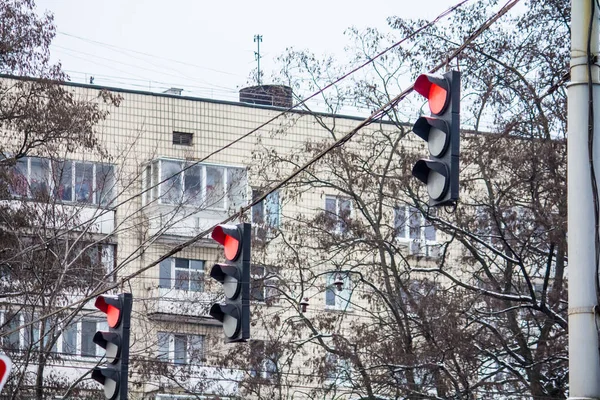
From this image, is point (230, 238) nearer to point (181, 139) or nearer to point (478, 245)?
point (478, 245)

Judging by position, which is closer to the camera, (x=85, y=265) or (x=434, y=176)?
(x=434, y=176)

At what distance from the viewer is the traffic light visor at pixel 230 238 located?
10.5 metres

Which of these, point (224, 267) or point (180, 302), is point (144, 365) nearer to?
point (180, 302)

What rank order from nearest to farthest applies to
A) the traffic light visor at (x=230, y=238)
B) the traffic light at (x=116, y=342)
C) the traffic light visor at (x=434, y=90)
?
the traffic light visor at (x=434, y=90) < the traffic light visor at (x=230, y=238) < the traffic light at (x=116, y=342)

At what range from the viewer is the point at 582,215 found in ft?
24.8

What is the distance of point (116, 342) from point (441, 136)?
561cm

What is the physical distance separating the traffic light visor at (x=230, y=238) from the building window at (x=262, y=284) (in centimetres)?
1658

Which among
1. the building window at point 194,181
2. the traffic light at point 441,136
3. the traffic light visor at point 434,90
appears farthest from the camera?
the building window at point 194,181

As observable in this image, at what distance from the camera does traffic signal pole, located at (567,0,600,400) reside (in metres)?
7.37

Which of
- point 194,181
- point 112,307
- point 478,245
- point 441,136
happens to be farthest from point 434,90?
point 194,181

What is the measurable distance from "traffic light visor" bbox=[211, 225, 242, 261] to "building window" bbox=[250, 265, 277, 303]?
16.6 metres

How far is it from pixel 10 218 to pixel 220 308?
52.0 feet

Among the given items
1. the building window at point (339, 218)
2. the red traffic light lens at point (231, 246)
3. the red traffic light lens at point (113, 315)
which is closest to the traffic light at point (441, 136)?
the red traffic light lens at point (231, 246)

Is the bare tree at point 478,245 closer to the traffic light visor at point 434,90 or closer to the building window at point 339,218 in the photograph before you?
the building window at point 339,218
